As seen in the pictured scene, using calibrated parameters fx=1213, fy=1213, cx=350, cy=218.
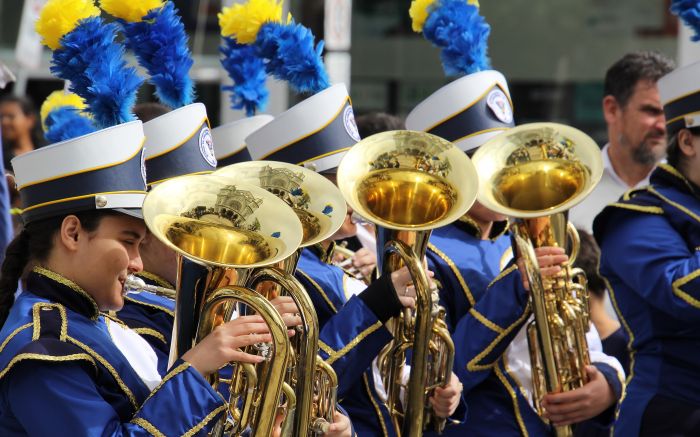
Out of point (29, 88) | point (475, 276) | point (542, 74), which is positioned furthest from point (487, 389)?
point (29, 88)

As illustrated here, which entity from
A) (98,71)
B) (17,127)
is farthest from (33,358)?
(17,127)

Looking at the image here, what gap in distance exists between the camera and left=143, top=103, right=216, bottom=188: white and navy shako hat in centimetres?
384

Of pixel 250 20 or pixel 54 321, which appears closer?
pixel 54 321

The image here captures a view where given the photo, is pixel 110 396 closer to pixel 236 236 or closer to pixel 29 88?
pixel 236 236

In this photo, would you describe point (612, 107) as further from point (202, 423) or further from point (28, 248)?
point (202, 423)

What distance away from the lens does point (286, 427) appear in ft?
Answer: 10.3

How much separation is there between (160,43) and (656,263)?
1784mm

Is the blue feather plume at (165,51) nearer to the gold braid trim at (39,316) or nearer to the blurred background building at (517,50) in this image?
the gold braid trim at (39,316)

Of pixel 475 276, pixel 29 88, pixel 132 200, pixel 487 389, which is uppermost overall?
pixel 132 200

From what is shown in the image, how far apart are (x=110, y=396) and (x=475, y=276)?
169 centimetres

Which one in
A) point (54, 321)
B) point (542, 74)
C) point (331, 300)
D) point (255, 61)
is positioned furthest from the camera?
point (542, 74)

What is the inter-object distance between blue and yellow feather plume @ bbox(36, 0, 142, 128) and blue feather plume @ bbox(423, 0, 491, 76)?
1.51 metres

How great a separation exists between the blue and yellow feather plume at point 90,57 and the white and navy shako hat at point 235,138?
1.32m

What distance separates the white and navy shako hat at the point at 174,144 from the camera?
3842 mm
